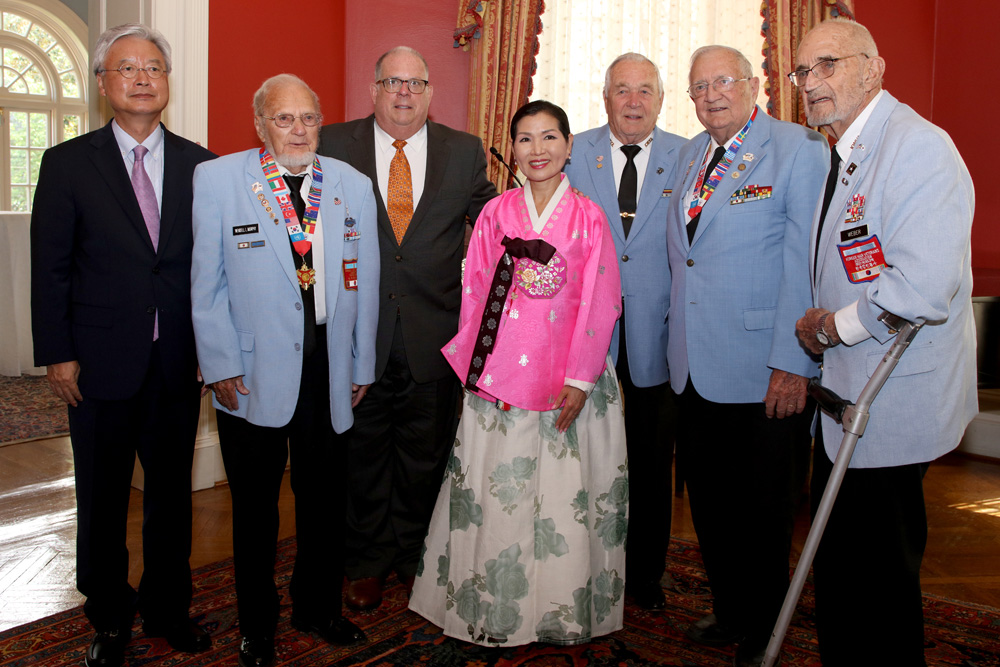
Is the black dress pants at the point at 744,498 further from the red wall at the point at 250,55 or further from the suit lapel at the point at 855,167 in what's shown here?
the red wall at the point at 250,55

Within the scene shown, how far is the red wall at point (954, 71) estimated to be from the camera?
16.8 ft

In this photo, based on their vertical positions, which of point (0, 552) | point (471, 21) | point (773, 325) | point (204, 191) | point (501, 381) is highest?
point (471, 21)

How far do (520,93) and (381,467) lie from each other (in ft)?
9.52

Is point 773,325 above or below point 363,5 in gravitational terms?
below

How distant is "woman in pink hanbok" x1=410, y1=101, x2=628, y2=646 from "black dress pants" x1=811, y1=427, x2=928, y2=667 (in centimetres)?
76

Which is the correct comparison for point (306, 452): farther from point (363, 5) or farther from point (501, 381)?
point (363, 5)

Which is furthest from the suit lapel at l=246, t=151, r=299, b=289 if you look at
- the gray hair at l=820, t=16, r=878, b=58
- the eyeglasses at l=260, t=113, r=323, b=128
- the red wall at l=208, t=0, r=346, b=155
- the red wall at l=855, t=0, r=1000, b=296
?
the red wall at l=855, t=0, r=1000, b=296

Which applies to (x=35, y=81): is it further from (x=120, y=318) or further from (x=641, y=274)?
(x=641, y=274)

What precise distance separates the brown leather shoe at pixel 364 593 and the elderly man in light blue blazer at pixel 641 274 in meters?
0.94

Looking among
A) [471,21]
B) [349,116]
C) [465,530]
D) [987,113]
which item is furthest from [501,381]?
[987,113]

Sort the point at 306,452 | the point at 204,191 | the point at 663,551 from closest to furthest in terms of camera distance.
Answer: the point at 204,191 → the point at 306,452 → the point at 663,551

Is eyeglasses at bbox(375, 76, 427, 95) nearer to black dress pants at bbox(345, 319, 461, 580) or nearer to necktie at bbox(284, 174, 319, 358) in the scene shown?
necktie at bbox(284, 174, 319, 358)

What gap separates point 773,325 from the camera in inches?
94.0

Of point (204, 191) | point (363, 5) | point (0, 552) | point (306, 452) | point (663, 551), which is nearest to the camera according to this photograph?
point (204, 191)
